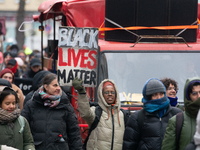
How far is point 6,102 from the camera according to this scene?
202 inches

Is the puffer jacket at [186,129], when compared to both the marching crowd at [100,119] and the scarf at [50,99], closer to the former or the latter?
the marching crowd at [100,119]

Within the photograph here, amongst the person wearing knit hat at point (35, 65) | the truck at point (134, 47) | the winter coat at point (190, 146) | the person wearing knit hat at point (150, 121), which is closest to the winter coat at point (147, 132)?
the person wearing knit hat at point (150, 121)

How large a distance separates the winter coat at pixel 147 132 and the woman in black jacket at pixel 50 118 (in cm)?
102

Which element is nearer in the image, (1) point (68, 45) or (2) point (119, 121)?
(2) point (119, 121)

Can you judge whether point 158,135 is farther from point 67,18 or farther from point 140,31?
point 67,18

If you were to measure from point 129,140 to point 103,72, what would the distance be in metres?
2.17

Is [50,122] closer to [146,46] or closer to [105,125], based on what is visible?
[105,125]

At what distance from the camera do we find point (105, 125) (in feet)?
19.1

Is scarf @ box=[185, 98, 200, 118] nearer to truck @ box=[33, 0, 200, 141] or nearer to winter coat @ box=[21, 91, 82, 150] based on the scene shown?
winter coat @ box=[21, 91, 82, 150]

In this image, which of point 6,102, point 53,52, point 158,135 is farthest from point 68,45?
point 53,52

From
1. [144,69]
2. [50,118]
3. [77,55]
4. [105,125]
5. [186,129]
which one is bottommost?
[105,125]

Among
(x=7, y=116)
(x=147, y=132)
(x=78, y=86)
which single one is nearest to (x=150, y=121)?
(x=147, y=132)

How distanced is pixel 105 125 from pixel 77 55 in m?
1.34

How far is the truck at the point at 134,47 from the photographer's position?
7.04 metres
